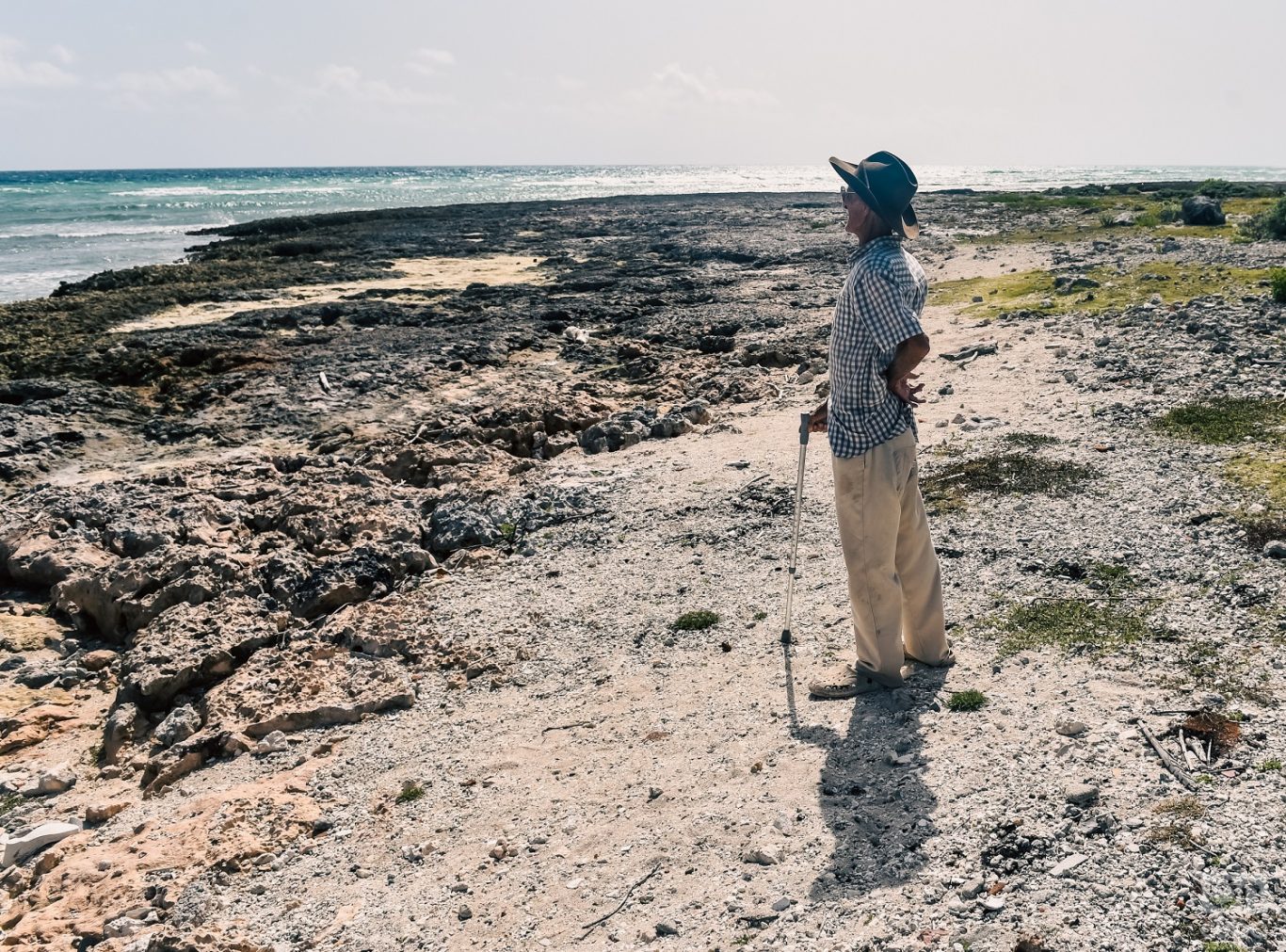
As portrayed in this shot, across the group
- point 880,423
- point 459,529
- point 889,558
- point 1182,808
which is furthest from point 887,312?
point 459,529

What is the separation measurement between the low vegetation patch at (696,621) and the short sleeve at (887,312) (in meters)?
3.01

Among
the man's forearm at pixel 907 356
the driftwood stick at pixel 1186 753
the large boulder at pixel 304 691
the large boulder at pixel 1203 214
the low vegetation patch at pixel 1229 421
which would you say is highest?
the large boulder at pixel 1203 214

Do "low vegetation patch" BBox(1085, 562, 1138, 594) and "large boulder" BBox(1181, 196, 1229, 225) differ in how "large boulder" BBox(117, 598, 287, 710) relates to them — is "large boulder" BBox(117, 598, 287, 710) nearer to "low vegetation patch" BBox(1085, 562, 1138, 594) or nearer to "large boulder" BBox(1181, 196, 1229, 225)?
"low vegetation patch" BBox(1085, 562, 1138, 594)

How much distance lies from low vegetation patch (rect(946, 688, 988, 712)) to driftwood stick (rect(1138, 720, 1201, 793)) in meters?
0.85

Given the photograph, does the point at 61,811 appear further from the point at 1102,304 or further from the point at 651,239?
the point at 651,239

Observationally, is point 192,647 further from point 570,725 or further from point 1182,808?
point 1182,808

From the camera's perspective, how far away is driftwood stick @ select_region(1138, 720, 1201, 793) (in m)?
4.30

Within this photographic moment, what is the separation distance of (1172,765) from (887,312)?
2.57 m

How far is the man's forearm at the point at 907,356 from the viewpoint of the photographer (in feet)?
16.4

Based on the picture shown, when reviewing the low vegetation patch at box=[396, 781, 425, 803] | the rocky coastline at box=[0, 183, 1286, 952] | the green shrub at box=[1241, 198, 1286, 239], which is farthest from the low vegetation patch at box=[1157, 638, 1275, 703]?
the green shrub at box=[1241, 198, 1286, 239]

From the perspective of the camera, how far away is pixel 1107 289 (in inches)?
668

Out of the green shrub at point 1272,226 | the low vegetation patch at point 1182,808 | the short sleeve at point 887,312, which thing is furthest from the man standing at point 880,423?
the green shrub at point 1272,226

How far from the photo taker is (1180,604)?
6.09m

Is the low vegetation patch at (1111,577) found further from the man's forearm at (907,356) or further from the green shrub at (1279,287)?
the green shrub at (1279,287)
